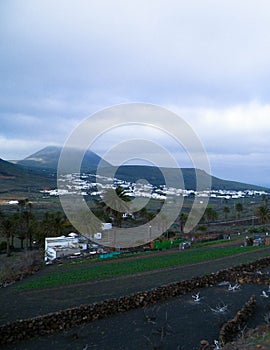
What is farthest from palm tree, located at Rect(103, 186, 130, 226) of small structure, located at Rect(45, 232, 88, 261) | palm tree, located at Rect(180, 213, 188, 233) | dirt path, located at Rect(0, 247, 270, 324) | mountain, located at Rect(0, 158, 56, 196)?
mountain, located at Rect(0, 158, 56, 196)

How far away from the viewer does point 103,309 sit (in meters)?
15.6

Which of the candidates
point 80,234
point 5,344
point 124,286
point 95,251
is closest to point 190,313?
point 124,286

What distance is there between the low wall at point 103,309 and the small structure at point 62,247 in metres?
20.4

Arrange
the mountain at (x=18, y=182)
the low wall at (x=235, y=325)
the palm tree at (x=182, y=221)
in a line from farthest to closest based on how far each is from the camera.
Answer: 1. the mountain at (x=18, y=182)
2. the palm tree at (x=182, y=221)
3. the low wall at (x=235, y=325)

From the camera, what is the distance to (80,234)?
165 ft

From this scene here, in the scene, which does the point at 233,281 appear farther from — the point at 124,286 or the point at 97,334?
the point at 97,334

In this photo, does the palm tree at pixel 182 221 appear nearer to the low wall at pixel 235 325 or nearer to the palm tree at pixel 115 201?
the palm tree at pixel 115 201

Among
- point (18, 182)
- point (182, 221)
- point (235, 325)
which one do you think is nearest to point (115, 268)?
point (235, 325)

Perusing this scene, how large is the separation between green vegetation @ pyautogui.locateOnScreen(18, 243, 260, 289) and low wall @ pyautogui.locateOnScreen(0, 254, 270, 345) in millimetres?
6633

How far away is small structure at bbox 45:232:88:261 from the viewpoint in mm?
37469

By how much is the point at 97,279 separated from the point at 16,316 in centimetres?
834

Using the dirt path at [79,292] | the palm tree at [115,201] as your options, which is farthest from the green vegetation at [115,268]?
the palm tree at [115,201]

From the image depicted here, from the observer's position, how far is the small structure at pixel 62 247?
37469mm

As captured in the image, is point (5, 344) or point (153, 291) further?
point (153, 291)
